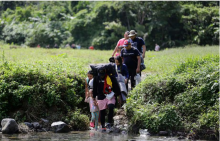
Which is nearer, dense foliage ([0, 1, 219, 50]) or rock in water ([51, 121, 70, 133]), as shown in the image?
rock in water ([51, 121, 70, 133])

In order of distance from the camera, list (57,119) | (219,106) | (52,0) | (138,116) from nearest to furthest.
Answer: (219,106), (138,116), (57,119), (52,0)

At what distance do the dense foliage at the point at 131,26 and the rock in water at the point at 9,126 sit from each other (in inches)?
1098

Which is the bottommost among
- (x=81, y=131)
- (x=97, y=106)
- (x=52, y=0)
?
(x=81, y=131)

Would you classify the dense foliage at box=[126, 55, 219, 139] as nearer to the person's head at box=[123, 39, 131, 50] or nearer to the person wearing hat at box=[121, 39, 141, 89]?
the person wearing hat at box=[121, 39, 141, 89]

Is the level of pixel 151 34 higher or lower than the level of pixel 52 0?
lower

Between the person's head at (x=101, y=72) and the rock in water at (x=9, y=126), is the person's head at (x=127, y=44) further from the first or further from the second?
the rock in water at (x=9, y=126)

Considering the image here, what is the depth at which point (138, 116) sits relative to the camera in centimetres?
916

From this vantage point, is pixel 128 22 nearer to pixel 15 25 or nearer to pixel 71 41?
pixel 71 41

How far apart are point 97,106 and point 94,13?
32.7 m

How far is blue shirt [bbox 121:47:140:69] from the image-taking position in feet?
35.1

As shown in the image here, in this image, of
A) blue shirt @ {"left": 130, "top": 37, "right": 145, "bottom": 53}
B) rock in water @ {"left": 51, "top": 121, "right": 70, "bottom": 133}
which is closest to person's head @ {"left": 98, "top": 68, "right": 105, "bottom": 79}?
rock in water @ {"left": 51, "top": 121, "right": 70, "bottom": 133}

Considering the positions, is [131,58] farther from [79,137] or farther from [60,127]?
[79,137]

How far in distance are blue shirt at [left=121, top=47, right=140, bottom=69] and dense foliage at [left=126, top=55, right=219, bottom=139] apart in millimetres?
811

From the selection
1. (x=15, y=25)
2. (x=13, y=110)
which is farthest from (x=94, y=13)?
(x=13, y=110)
